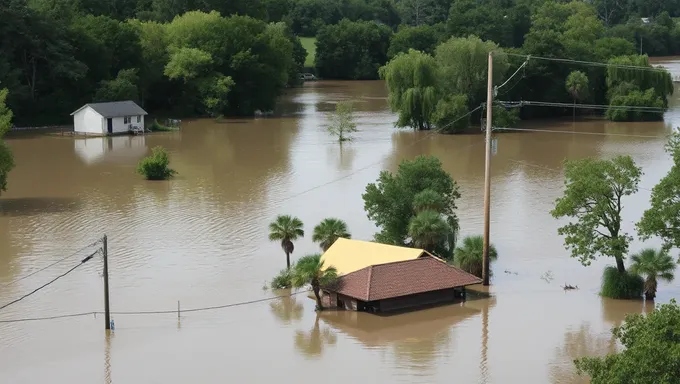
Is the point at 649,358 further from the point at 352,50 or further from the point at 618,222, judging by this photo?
the point at 352,50

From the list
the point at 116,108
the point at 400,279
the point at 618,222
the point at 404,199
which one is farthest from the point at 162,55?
the point at 618,222

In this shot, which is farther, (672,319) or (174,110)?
(174,110)

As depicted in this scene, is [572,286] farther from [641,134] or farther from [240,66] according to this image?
[240,66]

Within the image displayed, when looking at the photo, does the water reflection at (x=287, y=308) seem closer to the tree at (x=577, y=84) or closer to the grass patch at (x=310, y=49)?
the tree at (x=577, y=84)

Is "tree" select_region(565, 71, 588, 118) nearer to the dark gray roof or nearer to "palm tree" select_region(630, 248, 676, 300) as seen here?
the dark gray roof

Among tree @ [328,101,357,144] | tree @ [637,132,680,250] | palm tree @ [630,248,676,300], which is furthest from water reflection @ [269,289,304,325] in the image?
tree @ [328,101,357,144]

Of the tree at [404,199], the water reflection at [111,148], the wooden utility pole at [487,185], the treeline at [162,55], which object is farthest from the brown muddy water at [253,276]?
the treeline at [162,55]

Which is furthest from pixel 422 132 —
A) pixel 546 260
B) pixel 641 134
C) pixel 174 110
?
pixel 546 260
